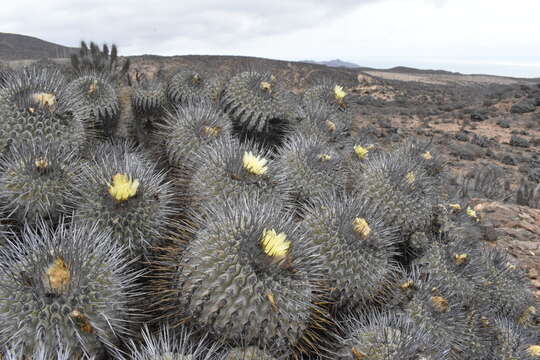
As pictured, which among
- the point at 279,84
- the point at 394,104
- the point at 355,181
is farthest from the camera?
the point at 394,104

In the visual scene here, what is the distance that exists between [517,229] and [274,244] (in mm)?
6531

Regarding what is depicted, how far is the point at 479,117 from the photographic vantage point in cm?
2406

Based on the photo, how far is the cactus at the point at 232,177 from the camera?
2818 millimetres

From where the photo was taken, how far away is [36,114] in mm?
2854

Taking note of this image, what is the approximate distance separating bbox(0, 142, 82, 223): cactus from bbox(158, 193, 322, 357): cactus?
3.10 feet

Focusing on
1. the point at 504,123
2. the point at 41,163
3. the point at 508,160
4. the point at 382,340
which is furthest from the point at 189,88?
the point at 504,123

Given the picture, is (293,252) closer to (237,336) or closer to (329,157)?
(237,336)

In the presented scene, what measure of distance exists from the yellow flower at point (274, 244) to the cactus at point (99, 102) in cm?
267

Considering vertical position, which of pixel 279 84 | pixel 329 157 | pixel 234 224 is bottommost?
pixel 234 224

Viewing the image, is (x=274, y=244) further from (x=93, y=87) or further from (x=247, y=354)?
(x=93, y=87)

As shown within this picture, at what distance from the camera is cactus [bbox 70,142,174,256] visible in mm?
2350

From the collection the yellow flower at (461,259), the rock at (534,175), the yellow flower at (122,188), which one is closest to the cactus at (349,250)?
the yellow flower at (461,259)

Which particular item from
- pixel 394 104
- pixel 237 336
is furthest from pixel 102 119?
pixel 394 104

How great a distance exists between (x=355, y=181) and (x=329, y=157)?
0.60 m
